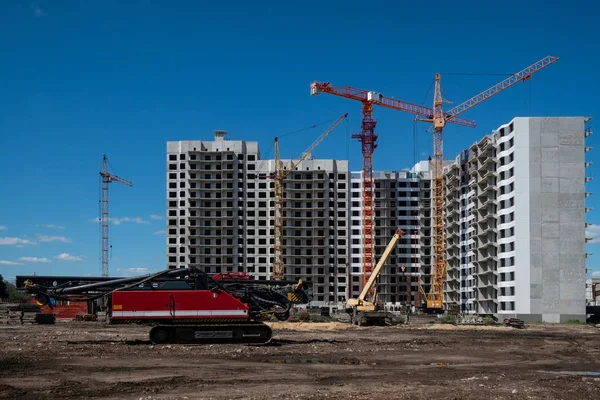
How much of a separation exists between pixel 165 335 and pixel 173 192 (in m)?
147

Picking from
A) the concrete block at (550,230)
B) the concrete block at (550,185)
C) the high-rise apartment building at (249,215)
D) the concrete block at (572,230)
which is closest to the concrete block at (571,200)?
the concrete block at (550,185)

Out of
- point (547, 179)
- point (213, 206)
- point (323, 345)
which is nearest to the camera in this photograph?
point (323, 345)

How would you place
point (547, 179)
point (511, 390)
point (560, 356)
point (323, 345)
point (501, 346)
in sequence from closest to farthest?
point (511, 390), point (560, 356), point (323, 345), point (501, 346), point (547, 179)

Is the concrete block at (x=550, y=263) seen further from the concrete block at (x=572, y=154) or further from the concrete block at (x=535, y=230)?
the concrete block at (x=572, y=154)

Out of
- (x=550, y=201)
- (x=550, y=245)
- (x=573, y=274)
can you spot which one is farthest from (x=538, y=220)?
(x=573, y=274)

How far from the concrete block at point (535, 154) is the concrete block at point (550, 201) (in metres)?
6.16

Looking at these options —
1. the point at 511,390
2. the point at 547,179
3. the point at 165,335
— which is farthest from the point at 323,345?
the point at 547,179

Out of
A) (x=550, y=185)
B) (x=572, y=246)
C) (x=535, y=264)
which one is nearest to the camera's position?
(x=572, y=246)

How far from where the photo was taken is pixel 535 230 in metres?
107

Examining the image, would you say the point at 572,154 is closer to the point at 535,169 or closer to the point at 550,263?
the point at 535,169

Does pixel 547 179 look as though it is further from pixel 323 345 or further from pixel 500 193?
pixel 323 345

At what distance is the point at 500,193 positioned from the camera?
119 m

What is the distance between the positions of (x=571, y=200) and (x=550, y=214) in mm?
4027

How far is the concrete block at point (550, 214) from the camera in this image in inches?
4218
